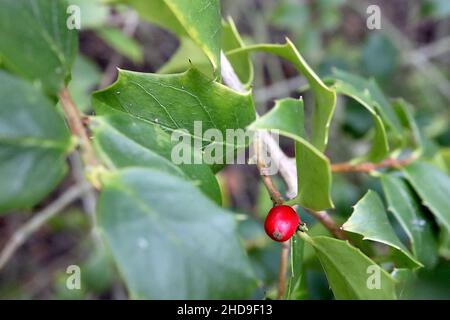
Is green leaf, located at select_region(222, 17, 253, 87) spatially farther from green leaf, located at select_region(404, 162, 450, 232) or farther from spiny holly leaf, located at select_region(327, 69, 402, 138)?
green leaf, located at select_region(404, 162, 450, 232)

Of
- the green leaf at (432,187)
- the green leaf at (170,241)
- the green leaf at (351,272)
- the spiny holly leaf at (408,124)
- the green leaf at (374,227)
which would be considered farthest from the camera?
the spiny holly leaf at (408,124)

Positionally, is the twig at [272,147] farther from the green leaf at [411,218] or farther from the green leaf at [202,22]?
the green leaf at [411,218]

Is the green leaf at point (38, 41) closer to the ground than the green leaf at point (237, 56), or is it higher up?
closer to the ground

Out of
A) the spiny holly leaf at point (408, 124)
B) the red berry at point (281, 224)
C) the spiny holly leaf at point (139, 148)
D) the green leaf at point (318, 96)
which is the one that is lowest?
the red berry at point (281, 224)

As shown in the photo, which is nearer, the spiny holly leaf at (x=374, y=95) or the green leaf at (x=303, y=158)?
the green leaf at (x=303, y=158)

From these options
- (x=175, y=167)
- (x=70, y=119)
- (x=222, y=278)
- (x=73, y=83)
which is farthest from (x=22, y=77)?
(x=73, y=83)

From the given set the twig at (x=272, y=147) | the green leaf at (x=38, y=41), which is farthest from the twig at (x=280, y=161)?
the green leaf at (x=38, y=41)

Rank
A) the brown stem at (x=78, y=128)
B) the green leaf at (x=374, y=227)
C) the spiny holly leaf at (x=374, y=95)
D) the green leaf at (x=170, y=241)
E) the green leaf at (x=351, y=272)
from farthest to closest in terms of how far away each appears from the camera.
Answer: the spiny holly leaf at (x=374, y=95) → the green leaf at (x=374, y=227) → the green leaf at (x=351, y=272) → the brown stem at (x=78, y=128) → the green leaf at (x=170, y=241)

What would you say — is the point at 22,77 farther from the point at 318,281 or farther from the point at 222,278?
the point at 318,281
